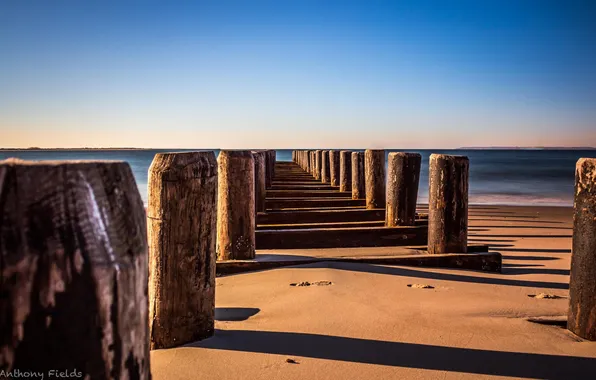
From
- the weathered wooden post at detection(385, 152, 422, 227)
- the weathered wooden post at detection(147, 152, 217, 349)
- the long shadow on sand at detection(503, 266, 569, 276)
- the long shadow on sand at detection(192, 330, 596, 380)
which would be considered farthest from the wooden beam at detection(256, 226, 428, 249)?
the weathered wooden post at detection(147, 152, 217, 349)

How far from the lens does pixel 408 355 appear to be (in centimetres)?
272

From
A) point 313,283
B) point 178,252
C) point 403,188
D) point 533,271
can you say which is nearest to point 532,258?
point 533,271

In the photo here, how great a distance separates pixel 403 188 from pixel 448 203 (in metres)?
1.42

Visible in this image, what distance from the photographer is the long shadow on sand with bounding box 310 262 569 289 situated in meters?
4.67

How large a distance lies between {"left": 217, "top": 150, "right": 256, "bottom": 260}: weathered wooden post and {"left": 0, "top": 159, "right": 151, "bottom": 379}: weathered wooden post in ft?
12.2

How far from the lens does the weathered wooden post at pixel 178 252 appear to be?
2.73 meters

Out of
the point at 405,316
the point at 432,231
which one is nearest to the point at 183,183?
the point at 405,316

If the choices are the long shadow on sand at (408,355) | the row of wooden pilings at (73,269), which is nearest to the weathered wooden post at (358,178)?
the long shadow on sand at (408,355)

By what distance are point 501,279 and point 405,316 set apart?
1.92m

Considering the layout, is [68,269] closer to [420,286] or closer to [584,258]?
[584,258]

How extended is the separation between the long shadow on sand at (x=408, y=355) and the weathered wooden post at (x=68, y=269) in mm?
1890

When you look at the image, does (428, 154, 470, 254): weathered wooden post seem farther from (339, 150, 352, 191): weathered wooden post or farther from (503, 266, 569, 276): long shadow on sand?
(339, 150, 352, 191): weathered wooden post

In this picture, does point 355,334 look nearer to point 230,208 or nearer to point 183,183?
point 183,183

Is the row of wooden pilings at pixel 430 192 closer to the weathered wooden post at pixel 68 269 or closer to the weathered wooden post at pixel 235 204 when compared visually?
the weathered wooden post at pixel 235 204
